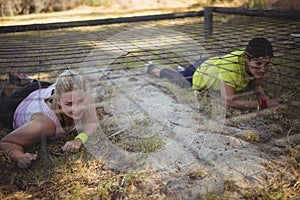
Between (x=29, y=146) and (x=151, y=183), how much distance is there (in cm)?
53

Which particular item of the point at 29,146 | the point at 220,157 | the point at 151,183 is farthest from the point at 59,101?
the point at 220,157

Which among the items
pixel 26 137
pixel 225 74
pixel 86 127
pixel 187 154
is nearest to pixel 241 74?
pixel 225 74

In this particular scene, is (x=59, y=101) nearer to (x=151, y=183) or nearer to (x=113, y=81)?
(x=151, y=183)

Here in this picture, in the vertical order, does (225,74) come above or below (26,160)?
above

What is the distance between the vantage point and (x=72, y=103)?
3.92 ft

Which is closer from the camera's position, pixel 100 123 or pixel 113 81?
pixel 100 123

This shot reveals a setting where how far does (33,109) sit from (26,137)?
0.18 m

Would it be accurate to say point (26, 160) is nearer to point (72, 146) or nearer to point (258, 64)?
point (72, 146)

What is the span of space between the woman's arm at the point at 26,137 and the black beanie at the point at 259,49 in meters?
0.95

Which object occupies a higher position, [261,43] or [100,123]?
[261,43]

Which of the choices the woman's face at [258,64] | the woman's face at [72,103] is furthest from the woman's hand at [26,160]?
the woman's face at [258,64]

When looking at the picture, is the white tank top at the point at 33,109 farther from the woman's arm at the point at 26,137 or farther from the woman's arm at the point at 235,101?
the woman's arm at the point at 235,101

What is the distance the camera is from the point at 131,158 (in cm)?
105

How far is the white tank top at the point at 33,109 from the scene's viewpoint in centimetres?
121
